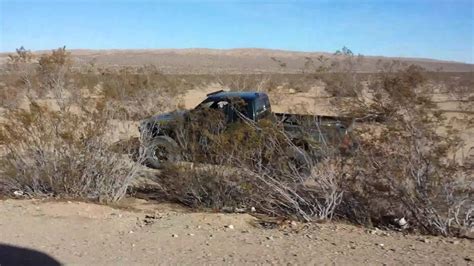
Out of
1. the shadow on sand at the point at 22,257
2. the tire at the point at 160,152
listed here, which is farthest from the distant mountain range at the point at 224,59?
the shadow on sand at the point at 22,257

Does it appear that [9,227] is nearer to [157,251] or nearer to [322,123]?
[157,251]

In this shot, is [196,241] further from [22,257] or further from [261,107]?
[261,107]

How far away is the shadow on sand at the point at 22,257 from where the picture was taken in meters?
6.14

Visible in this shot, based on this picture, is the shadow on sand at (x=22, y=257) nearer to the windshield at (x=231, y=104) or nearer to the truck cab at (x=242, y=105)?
the truck cab at (x=242, y=105)

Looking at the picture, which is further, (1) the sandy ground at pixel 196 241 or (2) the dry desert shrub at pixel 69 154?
(2) the dry desert shrub at pixel 69 154

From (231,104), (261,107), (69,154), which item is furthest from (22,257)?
(261,107)

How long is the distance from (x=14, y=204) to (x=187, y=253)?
153 inches

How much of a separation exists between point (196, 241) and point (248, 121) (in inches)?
104

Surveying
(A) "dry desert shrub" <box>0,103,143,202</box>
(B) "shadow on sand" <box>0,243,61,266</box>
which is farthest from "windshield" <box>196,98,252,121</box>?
(B) "shadow on sand" <box>0,243,61,266</box>

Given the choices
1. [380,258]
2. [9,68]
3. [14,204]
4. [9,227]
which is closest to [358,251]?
[380,258]

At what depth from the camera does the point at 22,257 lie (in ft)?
20.8

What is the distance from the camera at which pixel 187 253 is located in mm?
6523

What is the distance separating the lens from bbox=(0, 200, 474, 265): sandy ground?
6289mm

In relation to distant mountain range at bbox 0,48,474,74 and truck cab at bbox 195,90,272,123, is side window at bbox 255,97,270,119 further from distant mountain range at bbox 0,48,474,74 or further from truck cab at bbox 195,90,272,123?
distant mountain range at bbox 0,48,474,74
